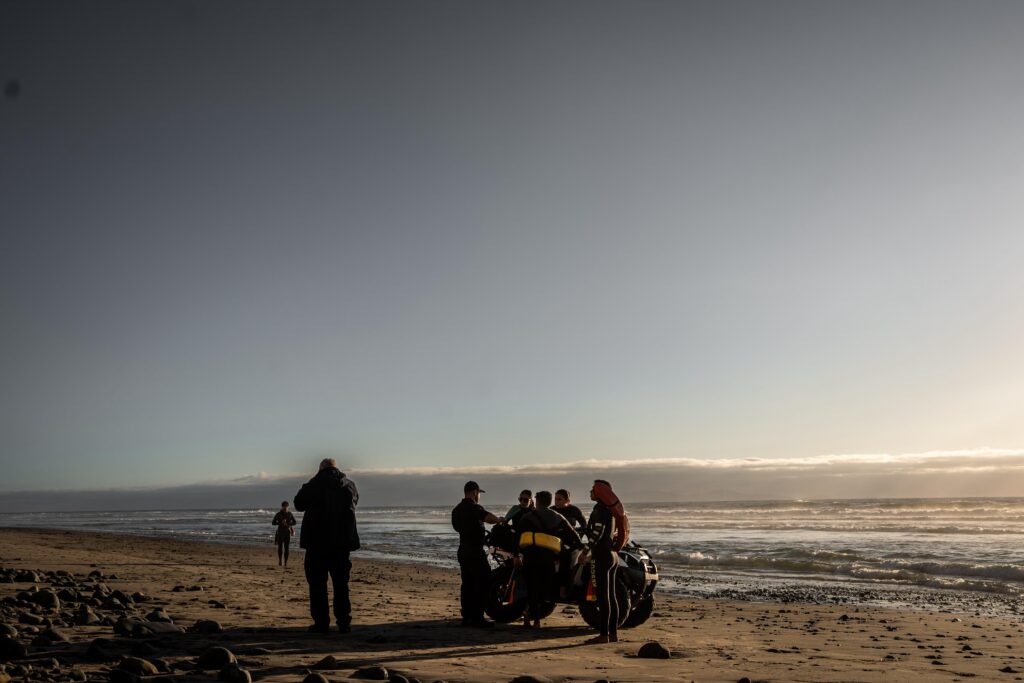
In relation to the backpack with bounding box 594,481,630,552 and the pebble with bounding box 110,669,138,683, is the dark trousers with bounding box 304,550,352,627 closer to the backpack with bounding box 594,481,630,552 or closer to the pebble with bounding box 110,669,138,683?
the backpack with bounding box 594,481,630,552

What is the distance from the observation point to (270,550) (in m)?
32.7

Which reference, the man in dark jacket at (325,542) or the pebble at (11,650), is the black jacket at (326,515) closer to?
the man in dark jacket at (325,542)

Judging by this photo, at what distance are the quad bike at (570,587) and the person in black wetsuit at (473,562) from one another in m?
0.14

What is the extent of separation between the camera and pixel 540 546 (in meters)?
10.1

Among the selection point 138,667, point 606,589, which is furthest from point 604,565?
point 138,667

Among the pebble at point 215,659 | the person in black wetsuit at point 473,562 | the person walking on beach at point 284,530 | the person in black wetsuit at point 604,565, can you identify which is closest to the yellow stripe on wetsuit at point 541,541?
the person in black wetsuit at point 473,562

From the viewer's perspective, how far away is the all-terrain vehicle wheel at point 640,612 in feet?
34.9

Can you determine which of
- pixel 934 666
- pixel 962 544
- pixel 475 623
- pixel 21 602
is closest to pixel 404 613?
pixel 475 623

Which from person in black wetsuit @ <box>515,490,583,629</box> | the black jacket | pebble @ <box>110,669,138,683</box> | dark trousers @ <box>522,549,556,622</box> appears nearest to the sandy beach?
pebble @ <box>110,669,138,683</box>

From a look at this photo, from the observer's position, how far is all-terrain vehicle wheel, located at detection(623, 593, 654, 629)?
10625 millimetres

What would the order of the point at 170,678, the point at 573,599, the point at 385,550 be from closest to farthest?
the point at 170,678, the point at 573,599, the point at 385,550

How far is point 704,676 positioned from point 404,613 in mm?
6253

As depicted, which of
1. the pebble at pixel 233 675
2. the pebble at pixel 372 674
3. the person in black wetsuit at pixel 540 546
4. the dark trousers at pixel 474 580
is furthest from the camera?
the dark trousers at pixel 474 580

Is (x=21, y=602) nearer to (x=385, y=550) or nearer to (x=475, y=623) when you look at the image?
(x=475, y=623)
